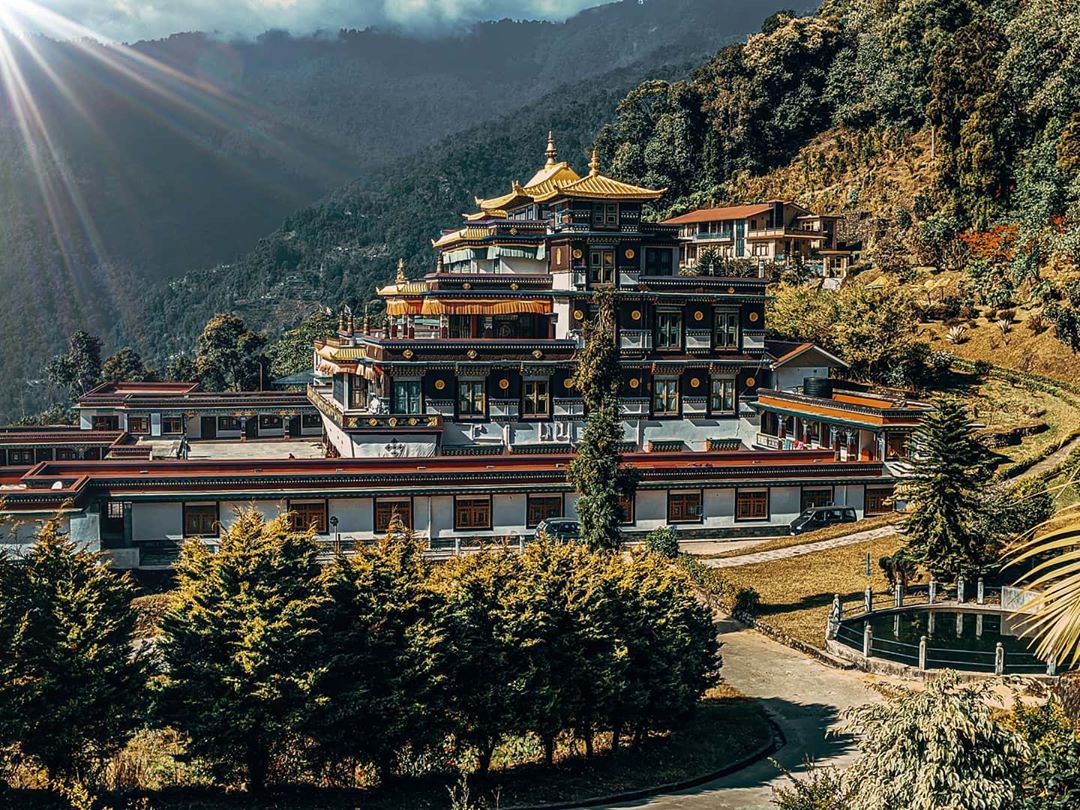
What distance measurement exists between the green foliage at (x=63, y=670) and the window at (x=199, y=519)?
19.0 m

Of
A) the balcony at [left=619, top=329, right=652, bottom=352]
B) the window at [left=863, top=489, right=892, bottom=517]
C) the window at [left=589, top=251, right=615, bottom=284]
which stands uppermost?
the window at [left=589, top=251, right=615, bottom=284]

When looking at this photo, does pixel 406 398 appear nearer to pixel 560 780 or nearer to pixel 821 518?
pixel 821 518

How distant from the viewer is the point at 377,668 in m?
20.1

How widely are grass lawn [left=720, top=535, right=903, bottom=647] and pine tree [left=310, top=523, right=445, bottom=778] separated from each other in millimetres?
12690

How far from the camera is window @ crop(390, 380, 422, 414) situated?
4894 centimetres

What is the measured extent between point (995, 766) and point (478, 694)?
10.4m

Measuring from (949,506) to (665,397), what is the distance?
2242cm

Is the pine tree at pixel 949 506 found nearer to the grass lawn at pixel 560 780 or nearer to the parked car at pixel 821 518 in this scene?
the grass lawn at pixel 560 780

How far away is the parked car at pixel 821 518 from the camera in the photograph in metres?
42.2

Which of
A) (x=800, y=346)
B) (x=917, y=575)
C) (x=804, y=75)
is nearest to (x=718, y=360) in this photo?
(x=800, y=346)

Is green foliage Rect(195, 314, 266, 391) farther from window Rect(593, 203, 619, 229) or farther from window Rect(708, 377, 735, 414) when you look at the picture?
window Rect(708, 377, 735, 414)

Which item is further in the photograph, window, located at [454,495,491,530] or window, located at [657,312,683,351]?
window, located at [657,312,683,351]

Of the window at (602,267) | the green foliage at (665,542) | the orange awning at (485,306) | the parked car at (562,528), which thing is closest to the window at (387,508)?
the parked car at (562,528)

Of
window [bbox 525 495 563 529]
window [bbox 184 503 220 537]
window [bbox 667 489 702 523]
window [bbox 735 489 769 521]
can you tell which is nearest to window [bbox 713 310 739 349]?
window [bbox 735 489 769 521]
